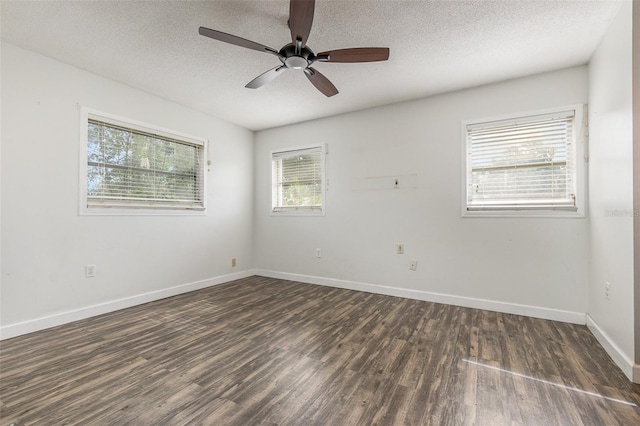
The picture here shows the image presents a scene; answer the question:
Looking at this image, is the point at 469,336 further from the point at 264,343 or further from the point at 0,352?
the point at 0,352

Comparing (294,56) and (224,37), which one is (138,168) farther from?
(294,56)

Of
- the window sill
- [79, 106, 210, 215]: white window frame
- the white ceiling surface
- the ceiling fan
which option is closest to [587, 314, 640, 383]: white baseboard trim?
the window sill

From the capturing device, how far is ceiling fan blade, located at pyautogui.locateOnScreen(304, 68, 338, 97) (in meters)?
2.30

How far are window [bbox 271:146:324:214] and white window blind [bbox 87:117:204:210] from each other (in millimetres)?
1207

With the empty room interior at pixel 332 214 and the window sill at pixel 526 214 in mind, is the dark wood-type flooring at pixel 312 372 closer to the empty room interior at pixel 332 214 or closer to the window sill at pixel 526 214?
the empty room interior at pixel 332 214

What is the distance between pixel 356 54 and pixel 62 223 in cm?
313

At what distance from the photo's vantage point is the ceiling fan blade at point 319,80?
2.30 meters

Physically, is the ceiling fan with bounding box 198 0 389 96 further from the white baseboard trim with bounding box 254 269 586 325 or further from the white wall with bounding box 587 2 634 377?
the white baseboard trim with bounding box 254 269 586 325

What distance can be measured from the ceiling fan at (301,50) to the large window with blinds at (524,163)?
5.99ft

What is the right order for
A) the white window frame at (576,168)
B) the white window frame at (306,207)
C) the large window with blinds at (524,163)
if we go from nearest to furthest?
the white window frame at (576,168)
the large window with blinds at (524,163)
the white window frame at (306,207)

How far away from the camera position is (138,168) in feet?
11.1

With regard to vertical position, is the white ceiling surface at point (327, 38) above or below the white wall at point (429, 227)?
above

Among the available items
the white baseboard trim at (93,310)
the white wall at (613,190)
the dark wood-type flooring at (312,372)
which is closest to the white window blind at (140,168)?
the white baseboard trim at (93,310)

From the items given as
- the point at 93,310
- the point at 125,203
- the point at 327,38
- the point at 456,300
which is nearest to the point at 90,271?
the point at 93,310
